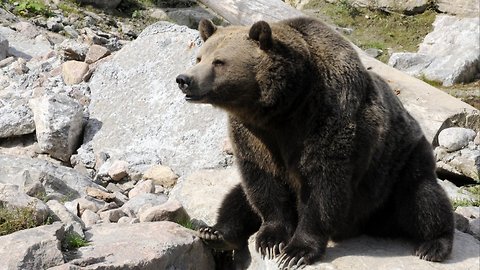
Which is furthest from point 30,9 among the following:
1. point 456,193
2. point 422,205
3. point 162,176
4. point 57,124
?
point 422,205

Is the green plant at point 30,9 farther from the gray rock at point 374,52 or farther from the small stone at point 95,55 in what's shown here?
the gray rock at point 374,52

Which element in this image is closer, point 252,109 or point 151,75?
point 252,109

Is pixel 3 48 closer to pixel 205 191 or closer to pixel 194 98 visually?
pixel 205 191

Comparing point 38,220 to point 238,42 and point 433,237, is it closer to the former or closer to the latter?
point 238,42

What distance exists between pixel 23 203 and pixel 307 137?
2.10m

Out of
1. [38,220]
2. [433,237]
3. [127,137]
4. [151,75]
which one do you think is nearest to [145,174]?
[127,137]

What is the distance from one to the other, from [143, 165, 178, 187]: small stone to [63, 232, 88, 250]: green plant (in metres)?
3.10

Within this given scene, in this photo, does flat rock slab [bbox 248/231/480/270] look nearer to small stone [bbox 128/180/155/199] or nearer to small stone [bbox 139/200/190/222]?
small stone [bbox 139/200/190/222]

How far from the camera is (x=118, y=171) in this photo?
329 inches

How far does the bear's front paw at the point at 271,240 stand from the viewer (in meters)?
5.55

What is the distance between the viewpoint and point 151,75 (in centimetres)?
988

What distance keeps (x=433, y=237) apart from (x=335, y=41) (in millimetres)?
1784

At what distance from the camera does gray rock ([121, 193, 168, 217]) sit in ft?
22.2

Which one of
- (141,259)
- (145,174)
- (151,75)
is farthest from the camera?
(151,75)
